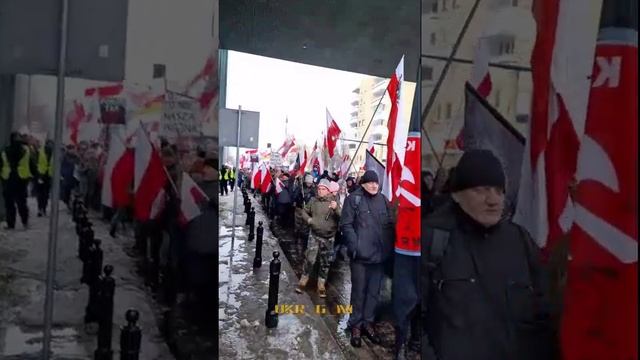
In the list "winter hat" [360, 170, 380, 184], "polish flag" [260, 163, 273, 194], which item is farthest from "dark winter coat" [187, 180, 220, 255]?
"polish flag" [260, 163, 273, 194]

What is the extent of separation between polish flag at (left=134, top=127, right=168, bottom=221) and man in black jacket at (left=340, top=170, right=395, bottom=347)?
54.3 inches

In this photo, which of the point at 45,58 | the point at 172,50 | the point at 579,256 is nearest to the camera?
the point at 579,256

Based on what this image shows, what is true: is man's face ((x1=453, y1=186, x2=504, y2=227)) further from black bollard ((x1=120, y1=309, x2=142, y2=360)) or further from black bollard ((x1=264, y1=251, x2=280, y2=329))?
black bollard ((x1=264, y1=251, x2=280, y2=329))

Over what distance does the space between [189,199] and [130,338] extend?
1.31ft

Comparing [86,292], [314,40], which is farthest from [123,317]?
[314,40]

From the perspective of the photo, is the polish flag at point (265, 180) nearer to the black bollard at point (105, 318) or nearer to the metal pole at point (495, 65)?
the black bollard at point (105, 318)

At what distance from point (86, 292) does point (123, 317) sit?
12 centimetres

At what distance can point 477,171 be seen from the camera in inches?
44.8

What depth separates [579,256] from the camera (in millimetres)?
893

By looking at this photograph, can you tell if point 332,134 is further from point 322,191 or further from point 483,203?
point 483,203

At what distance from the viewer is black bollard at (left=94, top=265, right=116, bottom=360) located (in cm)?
134

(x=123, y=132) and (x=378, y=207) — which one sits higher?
(x=123, y=132)

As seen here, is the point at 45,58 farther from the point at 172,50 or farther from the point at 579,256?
the point at 579,256

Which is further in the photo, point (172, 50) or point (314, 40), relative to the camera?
point (314, 40)
